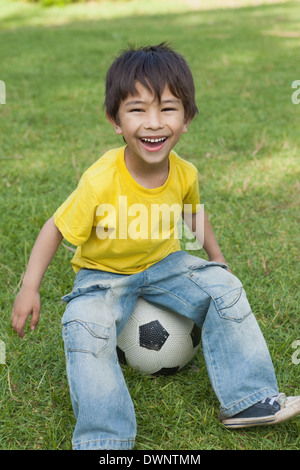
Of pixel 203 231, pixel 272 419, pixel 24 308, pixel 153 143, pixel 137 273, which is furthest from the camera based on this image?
pixel 203 231

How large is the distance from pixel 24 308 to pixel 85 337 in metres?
0.29

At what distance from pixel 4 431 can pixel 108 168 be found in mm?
1125

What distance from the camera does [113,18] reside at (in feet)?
43.5

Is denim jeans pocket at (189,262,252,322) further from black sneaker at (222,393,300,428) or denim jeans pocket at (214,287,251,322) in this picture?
black sneaker at (222,393,300,428)

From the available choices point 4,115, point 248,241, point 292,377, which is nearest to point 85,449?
point 292,377

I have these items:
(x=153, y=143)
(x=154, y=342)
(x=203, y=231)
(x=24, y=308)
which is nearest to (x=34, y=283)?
(x=24, y=308)

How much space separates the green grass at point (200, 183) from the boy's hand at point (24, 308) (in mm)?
293

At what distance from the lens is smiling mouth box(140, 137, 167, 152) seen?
2285 mm

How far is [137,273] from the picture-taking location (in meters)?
2.43

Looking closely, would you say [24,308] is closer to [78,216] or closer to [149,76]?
[78,216]

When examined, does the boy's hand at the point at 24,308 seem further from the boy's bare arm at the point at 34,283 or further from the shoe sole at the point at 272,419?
the shoe sole at the point at 272,419

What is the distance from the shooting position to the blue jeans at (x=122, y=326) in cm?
196

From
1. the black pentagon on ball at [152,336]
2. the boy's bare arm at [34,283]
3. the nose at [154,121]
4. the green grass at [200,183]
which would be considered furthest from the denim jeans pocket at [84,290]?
the nose at [154,121]

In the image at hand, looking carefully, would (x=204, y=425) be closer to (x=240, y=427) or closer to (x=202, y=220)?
(x=240, y=427)
